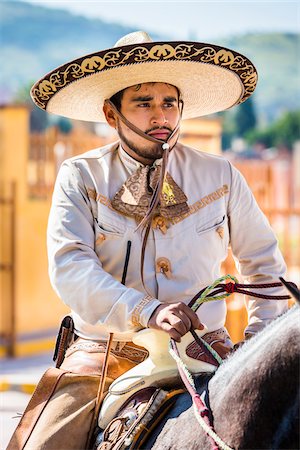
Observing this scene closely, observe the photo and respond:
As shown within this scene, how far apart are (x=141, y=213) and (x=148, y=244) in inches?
4.4

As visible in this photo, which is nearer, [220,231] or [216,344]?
[216,344]

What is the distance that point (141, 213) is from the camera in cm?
316

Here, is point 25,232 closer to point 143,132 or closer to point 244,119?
point 143,132

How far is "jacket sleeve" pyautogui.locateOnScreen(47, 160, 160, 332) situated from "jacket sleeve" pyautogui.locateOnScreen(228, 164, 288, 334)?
22.6 inches

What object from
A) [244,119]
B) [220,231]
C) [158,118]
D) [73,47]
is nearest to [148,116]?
[158,118]

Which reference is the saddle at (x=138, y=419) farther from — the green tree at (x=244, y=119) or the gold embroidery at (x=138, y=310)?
the green tree at (x=244, y=119)

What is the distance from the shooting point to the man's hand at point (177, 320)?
2.61m

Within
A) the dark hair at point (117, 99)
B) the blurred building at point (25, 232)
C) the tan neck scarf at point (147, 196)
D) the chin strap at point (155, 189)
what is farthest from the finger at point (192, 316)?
the blurred building at point (25, 232)

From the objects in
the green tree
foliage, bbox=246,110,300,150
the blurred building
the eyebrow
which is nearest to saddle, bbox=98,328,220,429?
the eyebrow

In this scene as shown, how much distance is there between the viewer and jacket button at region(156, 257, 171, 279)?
10.3 feet

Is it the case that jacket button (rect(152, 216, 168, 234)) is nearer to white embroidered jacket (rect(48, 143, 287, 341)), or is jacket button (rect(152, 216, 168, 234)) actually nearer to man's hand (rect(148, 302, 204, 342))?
white embroidered jacket (rect(48, 143, 287, 341))

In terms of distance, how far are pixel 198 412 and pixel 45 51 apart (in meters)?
148

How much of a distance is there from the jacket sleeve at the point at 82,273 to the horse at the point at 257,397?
0.36 m

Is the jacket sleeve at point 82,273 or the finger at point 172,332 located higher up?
the jacket sleeve at point 82,273
